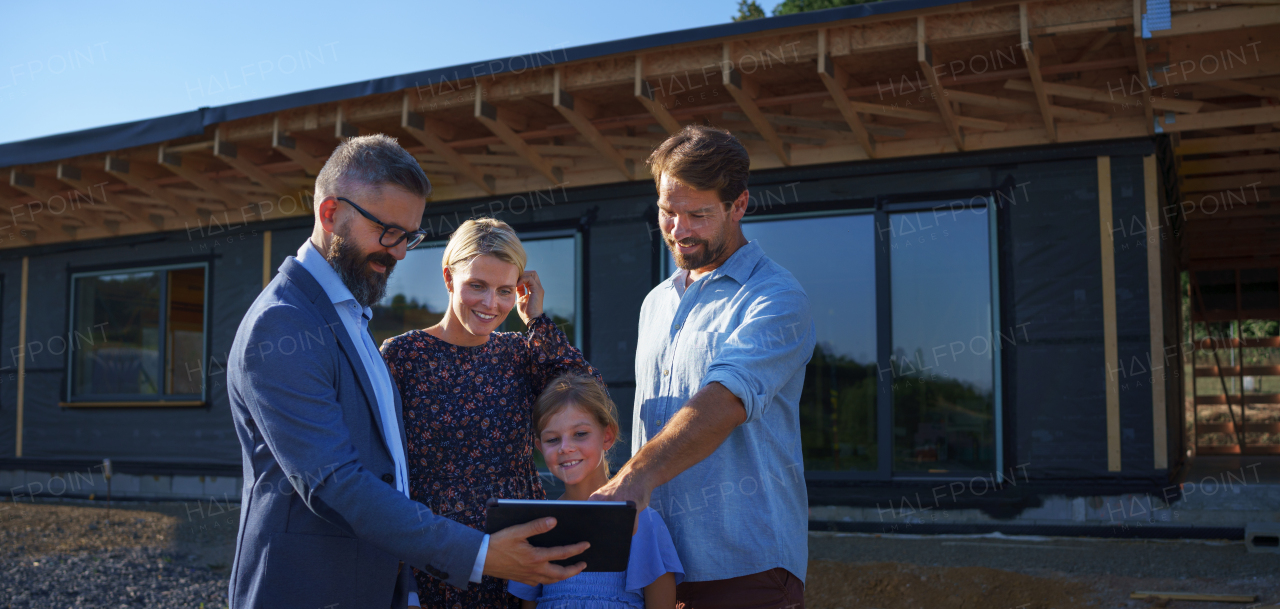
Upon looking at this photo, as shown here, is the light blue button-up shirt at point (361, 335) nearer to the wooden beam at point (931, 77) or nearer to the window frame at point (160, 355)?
the wooden beam at point (931, 77)

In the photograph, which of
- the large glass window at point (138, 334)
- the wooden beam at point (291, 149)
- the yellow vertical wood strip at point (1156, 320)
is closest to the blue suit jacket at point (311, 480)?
the yellow vertical wood strip at point (1156, 320)

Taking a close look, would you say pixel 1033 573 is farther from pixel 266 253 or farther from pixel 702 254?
pixel 266 253

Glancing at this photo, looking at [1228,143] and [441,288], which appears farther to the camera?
[441,288]

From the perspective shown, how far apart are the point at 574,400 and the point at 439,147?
193 inches

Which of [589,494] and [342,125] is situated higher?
[342,125]

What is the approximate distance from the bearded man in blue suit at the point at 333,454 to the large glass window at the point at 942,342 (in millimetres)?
5057

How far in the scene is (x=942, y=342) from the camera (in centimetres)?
614

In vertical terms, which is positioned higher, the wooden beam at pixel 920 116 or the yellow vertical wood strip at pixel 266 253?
the wooden beam at pixel 920 116

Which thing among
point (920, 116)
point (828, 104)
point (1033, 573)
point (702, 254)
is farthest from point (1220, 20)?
point (702, 254)

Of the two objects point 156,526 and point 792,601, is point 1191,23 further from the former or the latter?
point 156,526

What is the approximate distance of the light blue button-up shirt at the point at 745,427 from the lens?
1.73 m

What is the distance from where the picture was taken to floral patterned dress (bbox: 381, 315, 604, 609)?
6.83 ft

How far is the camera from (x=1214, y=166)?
23.5ft

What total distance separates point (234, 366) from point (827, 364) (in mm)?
5335
